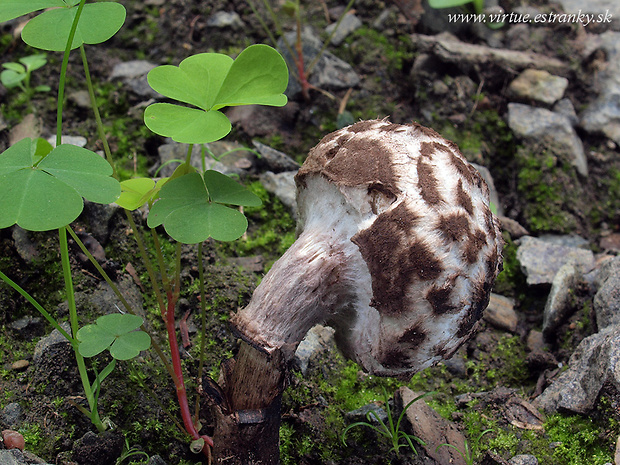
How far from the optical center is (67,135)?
4031 mm

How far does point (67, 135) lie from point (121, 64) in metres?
0.96

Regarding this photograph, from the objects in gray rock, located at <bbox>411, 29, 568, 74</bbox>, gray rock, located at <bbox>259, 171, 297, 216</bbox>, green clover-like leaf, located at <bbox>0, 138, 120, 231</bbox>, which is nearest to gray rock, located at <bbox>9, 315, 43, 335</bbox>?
green clover-like leaf, located at <bbox>0, 138, 120, 231</bbox>

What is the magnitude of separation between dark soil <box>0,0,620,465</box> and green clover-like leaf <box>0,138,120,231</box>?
1.01 m

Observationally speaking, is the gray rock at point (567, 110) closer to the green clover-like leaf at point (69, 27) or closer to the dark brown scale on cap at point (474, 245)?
the dark brown scale on cap at point (474, 245)

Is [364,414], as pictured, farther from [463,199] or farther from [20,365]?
[20,365]

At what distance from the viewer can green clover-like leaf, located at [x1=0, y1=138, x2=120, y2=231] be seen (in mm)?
1976

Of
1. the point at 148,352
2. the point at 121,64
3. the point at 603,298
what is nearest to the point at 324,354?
the point at 148,352

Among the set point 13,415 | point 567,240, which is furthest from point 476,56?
point 13,415

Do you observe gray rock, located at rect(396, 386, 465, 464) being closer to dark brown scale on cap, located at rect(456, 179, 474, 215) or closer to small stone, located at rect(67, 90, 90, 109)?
dark brown scale on cap, located at rect(456, 179, 474, 215)

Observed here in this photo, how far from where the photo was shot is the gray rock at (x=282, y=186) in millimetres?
4016

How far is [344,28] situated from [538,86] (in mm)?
1780

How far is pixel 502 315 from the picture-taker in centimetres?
367

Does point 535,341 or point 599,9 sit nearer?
point 535,341

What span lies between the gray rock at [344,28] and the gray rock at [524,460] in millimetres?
3648
